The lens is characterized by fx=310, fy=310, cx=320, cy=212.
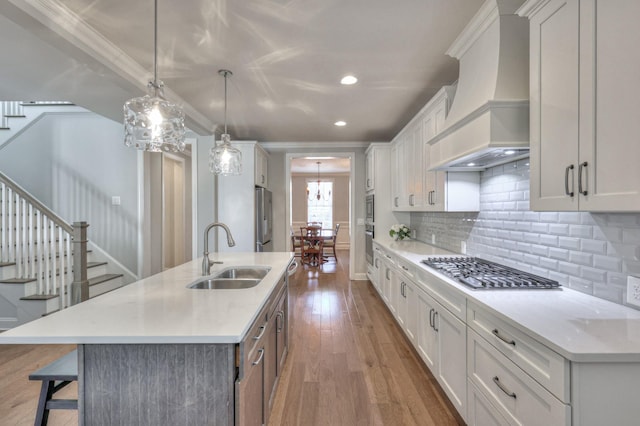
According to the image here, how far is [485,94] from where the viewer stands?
177 cm

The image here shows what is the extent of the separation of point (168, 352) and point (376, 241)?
3509 mm

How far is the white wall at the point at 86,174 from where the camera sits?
448 centimetres

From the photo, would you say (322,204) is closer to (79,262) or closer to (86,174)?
(86,174)

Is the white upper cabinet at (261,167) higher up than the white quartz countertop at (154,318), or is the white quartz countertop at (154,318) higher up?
the white upper cabinet at (261,167)

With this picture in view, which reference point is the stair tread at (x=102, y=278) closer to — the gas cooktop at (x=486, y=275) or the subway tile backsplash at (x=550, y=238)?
the gas cooktop at (x=486, y=275)

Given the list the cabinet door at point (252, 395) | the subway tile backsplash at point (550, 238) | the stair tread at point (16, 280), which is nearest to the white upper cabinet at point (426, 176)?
the subway tile backsplash at point (550, 238)

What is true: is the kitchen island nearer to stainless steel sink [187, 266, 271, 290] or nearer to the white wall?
stainless steel sink [187, 266, 271, 290]

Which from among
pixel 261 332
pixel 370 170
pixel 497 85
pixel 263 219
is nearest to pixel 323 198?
pixel 370 170

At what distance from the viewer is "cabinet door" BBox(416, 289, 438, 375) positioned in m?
2.22

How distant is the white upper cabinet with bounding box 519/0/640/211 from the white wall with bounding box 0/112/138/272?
4818 millimetres

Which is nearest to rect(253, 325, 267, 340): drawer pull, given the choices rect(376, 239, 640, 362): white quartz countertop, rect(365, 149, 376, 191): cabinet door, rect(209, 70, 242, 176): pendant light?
rect(376, 239, 640, 362): white quartz countertop

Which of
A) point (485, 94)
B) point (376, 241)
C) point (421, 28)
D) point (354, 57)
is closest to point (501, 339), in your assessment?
point (485, 94)

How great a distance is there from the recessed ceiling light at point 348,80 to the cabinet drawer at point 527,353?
2.20 meters

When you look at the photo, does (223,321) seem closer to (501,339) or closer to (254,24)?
(501,339)
